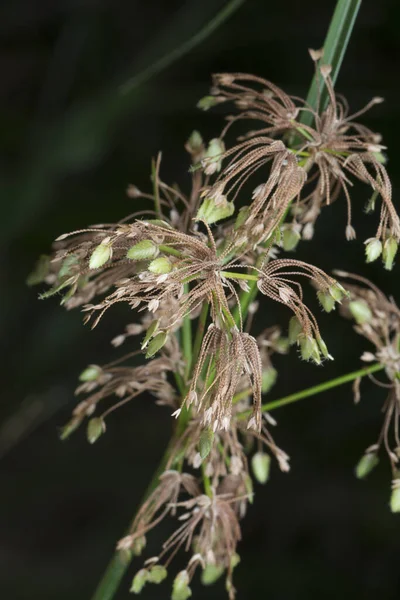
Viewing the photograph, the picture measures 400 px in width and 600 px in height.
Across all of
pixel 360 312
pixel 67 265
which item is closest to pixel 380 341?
pixel 360 312

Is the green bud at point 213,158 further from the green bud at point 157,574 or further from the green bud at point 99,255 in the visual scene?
the green bud at point 157,574

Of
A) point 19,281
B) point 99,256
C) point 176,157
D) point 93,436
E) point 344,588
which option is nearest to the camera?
point 99,256

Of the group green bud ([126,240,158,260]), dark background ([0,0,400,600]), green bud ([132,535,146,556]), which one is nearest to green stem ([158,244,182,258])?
green bud ([126,240,158,260])

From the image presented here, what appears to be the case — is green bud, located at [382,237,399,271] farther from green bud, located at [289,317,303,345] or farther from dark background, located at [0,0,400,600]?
dark background, located at [0,0,400,600]


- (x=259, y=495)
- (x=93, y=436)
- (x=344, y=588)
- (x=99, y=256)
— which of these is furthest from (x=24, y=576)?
(x=99, y=256)

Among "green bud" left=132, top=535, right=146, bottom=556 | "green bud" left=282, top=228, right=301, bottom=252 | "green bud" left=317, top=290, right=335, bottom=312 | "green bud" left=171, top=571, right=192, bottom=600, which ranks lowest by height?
"green bud" left=171, top=571, right=192, bottom=600

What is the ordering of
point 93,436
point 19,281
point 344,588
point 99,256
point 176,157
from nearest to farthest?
point 99,256 < point 93,436 < point 344,588 < point 19,281 < point 176,157

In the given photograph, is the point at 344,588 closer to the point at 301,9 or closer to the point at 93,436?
the point at 93,436
